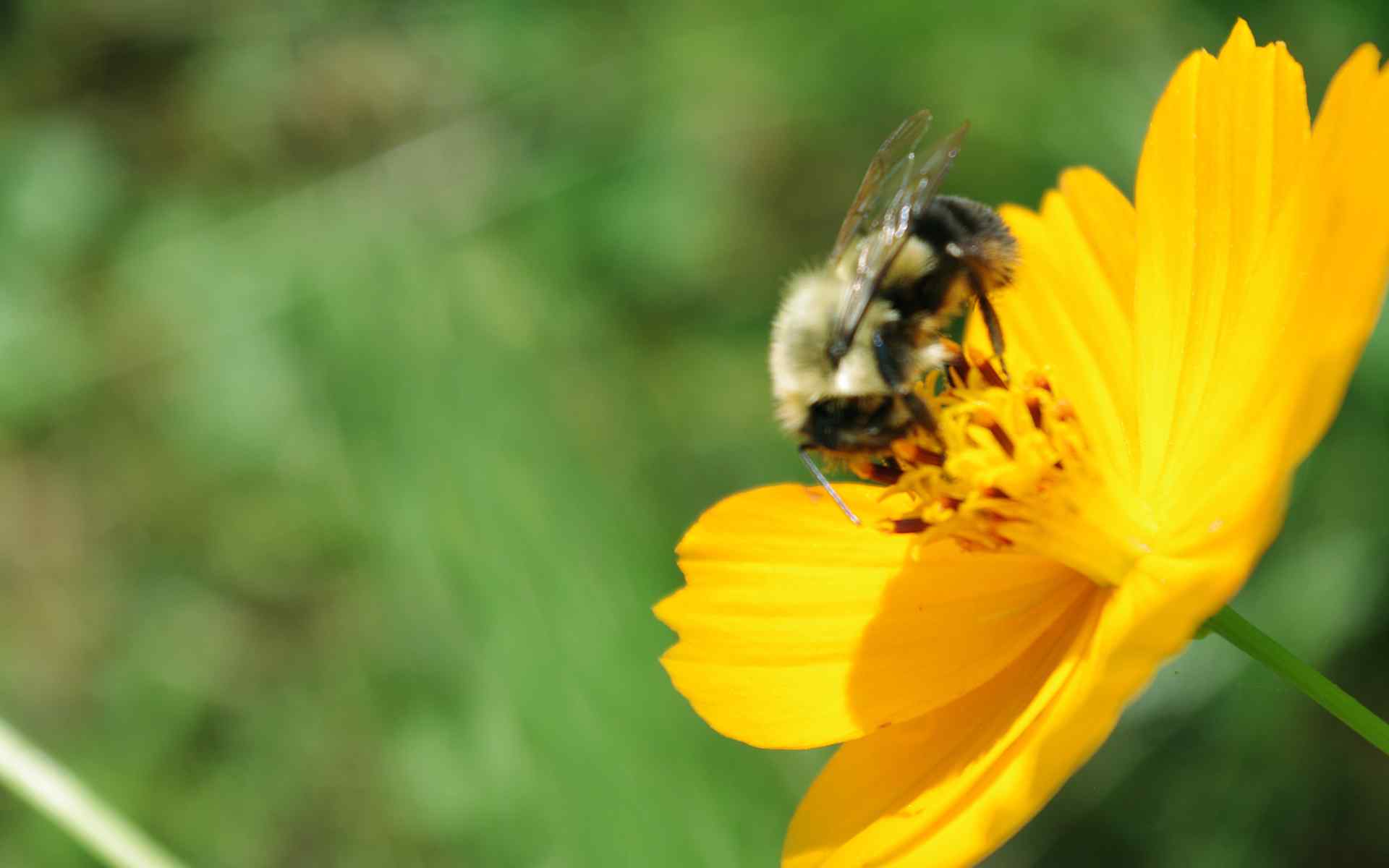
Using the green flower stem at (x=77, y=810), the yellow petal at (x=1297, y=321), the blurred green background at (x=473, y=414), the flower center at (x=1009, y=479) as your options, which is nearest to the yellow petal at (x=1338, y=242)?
the yellow petal at (x=1297, y=321)

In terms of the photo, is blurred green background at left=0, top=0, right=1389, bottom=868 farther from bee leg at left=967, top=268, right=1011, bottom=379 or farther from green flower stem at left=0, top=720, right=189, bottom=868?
bee leg at left=967, top=268, right=1011, bottom=379

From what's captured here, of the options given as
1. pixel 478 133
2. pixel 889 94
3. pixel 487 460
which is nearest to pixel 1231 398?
pixel 487 460

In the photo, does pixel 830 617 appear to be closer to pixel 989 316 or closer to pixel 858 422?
pixel 858 422

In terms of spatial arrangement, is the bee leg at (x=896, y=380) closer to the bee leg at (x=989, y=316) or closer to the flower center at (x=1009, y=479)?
the flower center at (x=1009, y=479)

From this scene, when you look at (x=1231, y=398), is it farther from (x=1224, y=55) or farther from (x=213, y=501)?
(x=213, y=501)

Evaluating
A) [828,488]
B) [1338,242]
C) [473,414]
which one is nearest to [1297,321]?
[1338,242]

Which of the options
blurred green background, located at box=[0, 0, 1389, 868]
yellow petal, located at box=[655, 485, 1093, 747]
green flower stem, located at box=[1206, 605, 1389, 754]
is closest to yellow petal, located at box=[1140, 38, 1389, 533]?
green flower stem, located at box=[1206, 605, 1389, 754]
